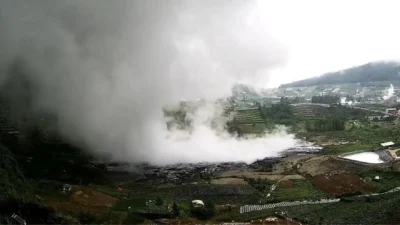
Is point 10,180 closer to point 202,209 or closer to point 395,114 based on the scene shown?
point 202,209

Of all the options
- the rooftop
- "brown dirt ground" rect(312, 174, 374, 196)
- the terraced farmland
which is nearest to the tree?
"brown dirt ground" rect(312, 174, 374, 196)

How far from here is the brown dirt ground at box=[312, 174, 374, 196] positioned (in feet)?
112

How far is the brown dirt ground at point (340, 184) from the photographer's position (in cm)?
3428

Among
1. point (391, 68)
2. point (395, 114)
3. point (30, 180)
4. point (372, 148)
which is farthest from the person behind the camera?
point (391, 68)

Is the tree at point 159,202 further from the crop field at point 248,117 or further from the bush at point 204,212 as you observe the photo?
the crop field at point 248,117

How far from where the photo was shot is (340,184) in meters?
35.6

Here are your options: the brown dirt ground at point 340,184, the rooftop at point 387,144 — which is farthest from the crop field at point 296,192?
the rooftop at point 387,144

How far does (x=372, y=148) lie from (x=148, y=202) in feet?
106

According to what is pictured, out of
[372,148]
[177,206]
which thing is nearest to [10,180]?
[177,206]

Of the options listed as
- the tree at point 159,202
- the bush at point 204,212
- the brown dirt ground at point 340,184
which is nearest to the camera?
the bush at point 204,212

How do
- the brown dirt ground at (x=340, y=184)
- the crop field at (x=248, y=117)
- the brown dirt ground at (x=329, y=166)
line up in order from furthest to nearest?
the crop field at (x=248, y=117) → the brown dirt ground at (x=329, y=166) → the brown dirt ground at (x=340, y=184)

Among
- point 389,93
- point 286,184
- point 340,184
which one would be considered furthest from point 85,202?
point 389,93

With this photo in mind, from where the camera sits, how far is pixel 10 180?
103 feet

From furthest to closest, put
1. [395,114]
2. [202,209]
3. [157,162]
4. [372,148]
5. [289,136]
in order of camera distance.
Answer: [395,114]
[289,136]
[372,148]
[157,162]
[202,209]
